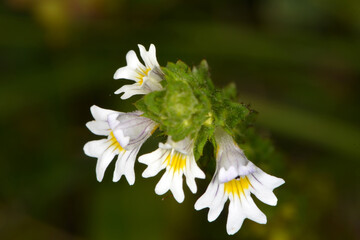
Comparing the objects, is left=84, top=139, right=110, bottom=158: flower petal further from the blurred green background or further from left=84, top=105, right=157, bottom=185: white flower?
the blurred green background

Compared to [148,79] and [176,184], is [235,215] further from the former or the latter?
[148,79]

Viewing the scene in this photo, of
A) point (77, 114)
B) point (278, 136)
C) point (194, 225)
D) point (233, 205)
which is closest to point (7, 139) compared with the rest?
point (77, 114)

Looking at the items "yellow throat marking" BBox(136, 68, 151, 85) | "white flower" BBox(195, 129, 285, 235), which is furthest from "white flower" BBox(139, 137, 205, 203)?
"yellow throat marking" BBox(136, 68, 151, 85)

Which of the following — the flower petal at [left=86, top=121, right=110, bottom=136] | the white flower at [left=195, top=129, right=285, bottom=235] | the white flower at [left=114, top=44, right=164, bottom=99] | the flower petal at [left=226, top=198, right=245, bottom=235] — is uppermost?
the white flower at [left=114, top=44, right=164, bottom=99]

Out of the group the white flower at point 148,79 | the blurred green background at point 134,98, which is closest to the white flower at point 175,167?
the white flower at point 148,79

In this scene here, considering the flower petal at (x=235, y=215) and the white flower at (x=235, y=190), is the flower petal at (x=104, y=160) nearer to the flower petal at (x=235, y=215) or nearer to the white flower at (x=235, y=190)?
the white flower at (x=235, y=190)

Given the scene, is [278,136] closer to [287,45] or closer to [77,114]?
[287,45]

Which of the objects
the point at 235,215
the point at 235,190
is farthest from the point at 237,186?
the point at 235,215
